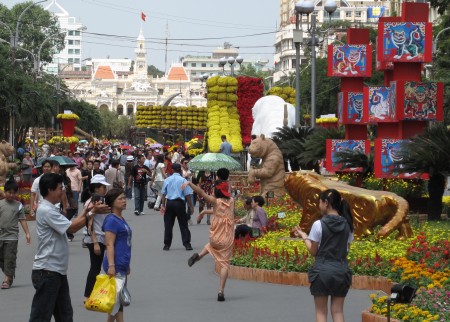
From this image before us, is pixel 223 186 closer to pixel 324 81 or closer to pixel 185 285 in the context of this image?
pixel 185 285

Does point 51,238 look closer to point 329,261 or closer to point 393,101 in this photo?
point 329,261

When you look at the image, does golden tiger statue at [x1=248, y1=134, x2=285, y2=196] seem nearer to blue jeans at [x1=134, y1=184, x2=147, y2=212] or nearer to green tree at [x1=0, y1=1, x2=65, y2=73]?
blue jeans at [x1=134, y1=184, x2=147, y2=212]

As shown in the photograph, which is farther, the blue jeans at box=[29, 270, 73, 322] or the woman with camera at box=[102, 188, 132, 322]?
the woman with camera at box=[102, 188, 132, 322]

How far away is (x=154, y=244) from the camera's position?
72.9ft

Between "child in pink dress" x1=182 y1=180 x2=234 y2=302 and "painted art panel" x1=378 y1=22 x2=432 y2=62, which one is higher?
"painted art panel" x1=378 y1=22 x2=432 y2=62

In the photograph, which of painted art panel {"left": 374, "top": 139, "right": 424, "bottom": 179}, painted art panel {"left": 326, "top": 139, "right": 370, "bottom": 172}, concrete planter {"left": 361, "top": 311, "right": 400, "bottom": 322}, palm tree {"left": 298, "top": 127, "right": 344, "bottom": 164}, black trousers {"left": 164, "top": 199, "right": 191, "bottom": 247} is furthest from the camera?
palm tree {"left": 298, "top": 127, "right": 344, "bottom": 164}

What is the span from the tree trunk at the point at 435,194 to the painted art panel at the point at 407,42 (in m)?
2.45

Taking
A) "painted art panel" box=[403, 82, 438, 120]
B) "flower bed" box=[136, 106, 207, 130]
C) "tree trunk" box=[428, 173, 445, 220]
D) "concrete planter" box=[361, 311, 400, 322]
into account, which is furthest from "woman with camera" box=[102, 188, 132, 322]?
"flower bed" box=[136, 106, 207, 130]

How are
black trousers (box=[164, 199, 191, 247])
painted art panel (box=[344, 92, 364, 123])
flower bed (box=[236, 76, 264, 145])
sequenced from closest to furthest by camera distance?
1. black trousers (box=[164, 199, 191, 247])
2. painted art panel (box=[344, 92, 364, 123])
3. flower bed (box=[236, 76, 264, 145])

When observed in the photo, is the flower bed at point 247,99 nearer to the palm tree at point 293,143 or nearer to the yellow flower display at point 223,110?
the yellow flower display at point 223,110

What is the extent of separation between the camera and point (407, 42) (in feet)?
76.8

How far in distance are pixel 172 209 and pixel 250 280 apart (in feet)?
15.5

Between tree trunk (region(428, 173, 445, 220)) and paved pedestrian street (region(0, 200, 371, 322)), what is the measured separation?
193 inches

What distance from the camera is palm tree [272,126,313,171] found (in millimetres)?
30578
